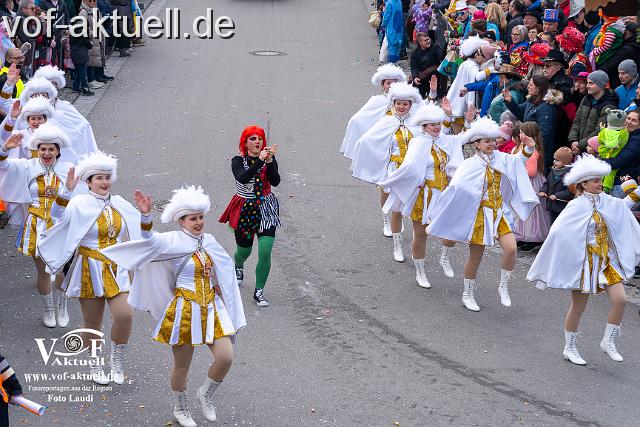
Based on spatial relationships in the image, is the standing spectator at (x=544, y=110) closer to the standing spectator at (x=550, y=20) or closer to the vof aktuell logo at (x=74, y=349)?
the standing spectator at (x=550, y=20)

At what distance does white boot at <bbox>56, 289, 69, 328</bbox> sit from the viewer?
9992 mm

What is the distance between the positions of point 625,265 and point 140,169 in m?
7.53

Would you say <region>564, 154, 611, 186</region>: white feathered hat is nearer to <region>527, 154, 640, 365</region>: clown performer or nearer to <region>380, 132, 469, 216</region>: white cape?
<region>527, 154, 640, 365</region>: clown performer

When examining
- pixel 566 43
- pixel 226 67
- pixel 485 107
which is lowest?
pixel 226 67

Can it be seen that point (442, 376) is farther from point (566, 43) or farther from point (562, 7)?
point (562, 7)

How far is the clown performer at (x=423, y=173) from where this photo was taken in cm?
1144

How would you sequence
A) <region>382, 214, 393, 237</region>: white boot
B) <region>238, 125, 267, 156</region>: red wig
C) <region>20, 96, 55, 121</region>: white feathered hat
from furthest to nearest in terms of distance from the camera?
<region>382, 214, 393, 237</region>: white boot
<region>20, 96, 55, 121</region>: white feathered hat
<region>238, 125, 267, 156</region>: red wig

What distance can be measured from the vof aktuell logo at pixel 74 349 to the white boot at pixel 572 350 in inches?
161

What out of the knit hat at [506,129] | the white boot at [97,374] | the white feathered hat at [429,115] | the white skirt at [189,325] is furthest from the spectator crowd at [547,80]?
the white boot at [97,374]

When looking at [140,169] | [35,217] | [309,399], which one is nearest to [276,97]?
[140,169]

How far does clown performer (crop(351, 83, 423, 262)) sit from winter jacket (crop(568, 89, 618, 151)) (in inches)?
78.4

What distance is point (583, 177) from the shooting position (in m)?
9.59

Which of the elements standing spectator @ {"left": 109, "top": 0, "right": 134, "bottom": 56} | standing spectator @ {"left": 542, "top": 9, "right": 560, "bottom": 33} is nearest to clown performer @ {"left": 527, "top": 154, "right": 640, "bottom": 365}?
standing spectator @ {"left": 542, "top": 9, "right": 560, "bottom": 33}

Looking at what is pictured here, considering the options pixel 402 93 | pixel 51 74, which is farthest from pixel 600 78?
pixel 51 74
